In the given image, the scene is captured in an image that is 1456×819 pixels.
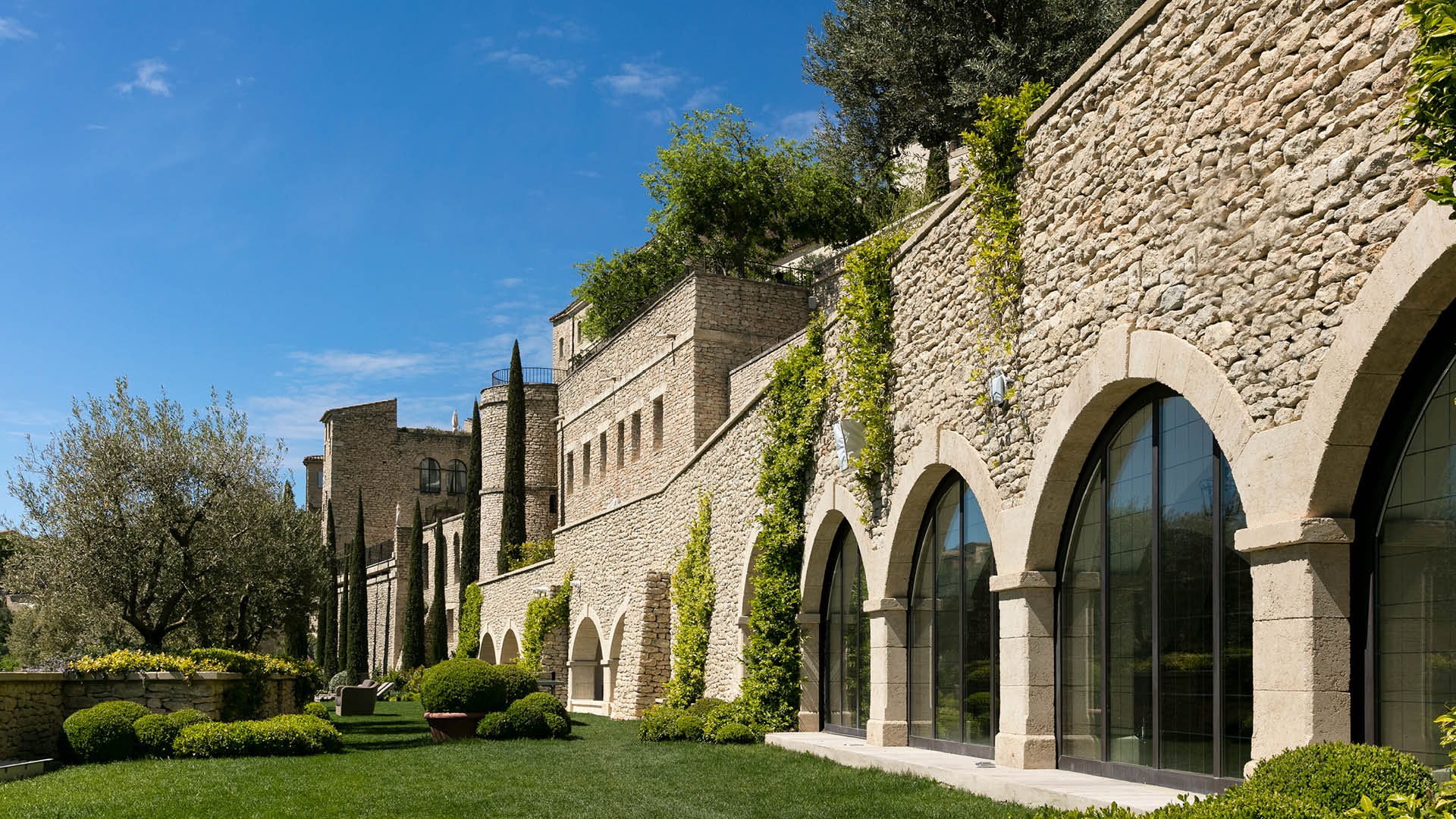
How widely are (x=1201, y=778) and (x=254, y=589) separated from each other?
61.1 ft

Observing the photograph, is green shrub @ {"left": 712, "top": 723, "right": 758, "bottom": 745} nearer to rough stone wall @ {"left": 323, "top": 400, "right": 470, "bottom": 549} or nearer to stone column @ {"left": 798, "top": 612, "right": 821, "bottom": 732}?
stone column @ {"left": 798, "top": 612, "right": 821, "bottom": 732}

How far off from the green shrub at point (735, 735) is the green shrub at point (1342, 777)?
34.2 feet

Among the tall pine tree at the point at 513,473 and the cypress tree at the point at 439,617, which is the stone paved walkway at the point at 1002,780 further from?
the cypress tree at the point at 439,617

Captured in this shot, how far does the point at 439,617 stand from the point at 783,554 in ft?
96.4

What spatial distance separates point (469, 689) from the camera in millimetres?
18297

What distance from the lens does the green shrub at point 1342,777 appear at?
574cm

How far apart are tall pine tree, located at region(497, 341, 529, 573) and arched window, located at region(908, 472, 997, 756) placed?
26295 mm

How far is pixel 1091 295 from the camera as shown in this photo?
9484 mm

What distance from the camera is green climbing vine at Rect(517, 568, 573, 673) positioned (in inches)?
1139

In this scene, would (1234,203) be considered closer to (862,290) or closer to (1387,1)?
(1387,1)

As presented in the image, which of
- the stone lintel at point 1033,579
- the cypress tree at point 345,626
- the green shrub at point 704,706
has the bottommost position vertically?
the cypress tree at point 345,626

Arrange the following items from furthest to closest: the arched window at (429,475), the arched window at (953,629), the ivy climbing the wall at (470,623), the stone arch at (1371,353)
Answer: the arched window at (429,475) < the ivy climbing the wall at (470,623) < the arched window at (953,629) < the stone arch at (1371,353)

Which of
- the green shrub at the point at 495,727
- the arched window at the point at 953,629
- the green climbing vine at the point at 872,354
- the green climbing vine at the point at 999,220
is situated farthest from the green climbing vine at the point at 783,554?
the green climbing vine at the point at 999,220

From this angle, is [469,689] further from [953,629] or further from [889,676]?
[953,629]
